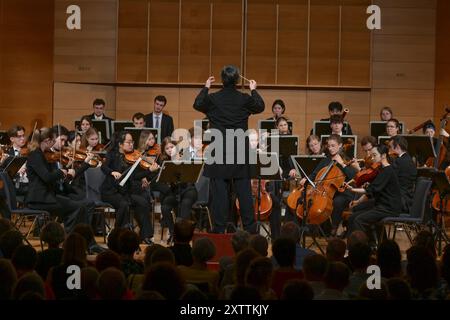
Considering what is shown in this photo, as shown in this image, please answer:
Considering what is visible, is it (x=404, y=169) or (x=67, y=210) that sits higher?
(x=404, y=169)

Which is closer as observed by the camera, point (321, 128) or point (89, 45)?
point (321, 128)

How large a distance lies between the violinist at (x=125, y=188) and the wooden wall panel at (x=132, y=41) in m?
4.39

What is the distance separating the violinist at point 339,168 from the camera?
902cm

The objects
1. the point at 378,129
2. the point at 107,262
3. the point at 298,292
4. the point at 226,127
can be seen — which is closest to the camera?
the point at 298,292

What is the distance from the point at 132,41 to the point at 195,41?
1063 millimetres

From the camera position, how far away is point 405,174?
355 inches

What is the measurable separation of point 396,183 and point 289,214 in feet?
5.67

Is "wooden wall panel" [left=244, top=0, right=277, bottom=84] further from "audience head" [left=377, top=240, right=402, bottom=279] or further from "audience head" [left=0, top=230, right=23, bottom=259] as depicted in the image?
"audience head" [left=377, top=240, right=402, bottom=279]

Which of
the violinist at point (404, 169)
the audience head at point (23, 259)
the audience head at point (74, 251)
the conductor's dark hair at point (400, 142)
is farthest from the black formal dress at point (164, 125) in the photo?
the audience head at point (23, 259)

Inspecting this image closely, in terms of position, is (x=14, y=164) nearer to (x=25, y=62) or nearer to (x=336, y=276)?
(x=25, y=62)

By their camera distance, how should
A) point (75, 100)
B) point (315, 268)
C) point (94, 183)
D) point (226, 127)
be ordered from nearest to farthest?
1. point (315, 268)
2. point (226, 127)
3. point (94, 183)
4. point (75, 100)

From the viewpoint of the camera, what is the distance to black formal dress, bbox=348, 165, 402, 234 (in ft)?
27.3

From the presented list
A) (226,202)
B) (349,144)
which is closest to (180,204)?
(226,202)

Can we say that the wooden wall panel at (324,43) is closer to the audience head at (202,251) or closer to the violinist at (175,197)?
the violinist at (175,197)
